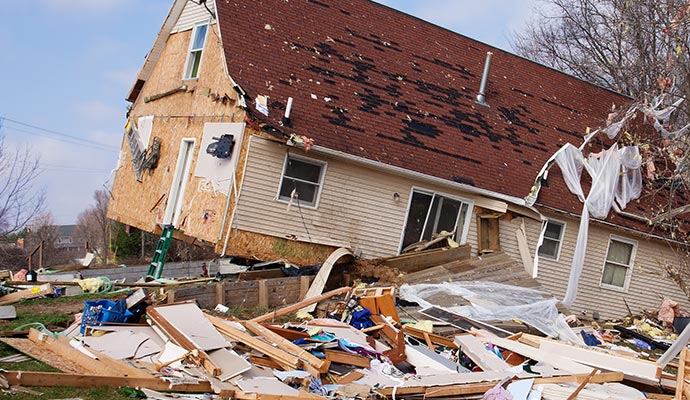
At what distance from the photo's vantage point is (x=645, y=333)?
52.5 feet

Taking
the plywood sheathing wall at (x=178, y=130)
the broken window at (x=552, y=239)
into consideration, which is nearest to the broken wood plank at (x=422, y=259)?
the broken window at (x=552, y=239)

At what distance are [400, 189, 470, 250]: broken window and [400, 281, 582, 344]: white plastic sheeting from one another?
251 cm

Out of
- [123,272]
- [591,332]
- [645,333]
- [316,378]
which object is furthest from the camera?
[123,272]

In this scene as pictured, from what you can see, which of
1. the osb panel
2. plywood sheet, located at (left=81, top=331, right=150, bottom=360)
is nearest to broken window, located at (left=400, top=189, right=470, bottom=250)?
the osb panel

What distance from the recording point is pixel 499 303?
14148mm

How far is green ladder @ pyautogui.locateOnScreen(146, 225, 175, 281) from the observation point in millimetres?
17078

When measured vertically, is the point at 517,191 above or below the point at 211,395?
above

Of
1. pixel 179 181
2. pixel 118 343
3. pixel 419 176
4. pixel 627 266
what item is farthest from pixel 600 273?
pixel 118 343

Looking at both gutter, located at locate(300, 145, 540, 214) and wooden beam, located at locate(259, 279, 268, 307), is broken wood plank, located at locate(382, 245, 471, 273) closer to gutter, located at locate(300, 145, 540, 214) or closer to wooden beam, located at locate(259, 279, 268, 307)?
gutter, located at locate(300, 145, 540, 214)

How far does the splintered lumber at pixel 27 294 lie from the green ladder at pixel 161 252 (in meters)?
3.76

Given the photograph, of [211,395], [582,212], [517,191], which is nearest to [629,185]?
[582,212]

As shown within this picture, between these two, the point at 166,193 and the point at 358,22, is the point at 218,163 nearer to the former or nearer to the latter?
the point at 166,193

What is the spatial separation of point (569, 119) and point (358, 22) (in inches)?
252

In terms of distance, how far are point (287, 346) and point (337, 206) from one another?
7.04 metres
